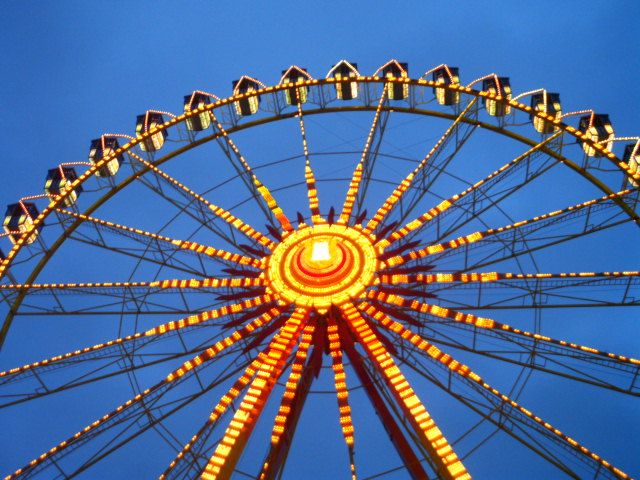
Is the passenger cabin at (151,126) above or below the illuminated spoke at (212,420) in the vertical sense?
above

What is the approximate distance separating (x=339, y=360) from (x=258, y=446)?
144 ft

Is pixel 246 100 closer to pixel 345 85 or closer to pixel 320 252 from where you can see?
pixel 345 85

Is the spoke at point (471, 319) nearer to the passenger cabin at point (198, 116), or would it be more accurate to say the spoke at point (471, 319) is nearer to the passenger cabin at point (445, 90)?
the passenger cabin at point (445, 90)

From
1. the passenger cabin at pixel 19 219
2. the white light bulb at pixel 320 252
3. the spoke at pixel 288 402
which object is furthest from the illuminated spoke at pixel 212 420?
the passenger cabin at pixel 19 219

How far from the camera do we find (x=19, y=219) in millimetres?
16750

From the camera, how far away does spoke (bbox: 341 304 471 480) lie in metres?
9.00

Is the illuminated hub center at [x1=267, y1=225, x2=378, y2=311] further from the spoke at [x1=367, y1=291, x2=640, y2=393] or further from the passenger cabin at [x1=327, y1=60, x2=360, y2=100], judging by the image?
the passenger cabin at [x1=327, y1=60, x2=360, y2=100]

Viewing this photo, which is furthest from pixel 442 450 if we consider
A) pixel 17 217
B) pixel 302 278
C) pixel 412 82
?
pixel 17 217

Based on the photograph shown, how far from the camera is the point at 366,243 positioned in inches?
570

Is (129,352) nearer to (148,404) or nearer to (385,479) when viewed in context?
(148,404)

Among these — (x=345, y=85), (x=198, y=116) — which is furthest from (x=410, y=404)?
(x=198, y=116)

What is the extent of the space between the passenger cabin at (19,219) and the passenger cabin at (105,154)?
2243mm

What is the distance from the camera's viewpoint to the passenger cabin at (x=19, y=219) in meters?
16.4

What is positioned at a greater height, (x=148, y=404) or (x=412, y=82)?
(x=412, y=82)
